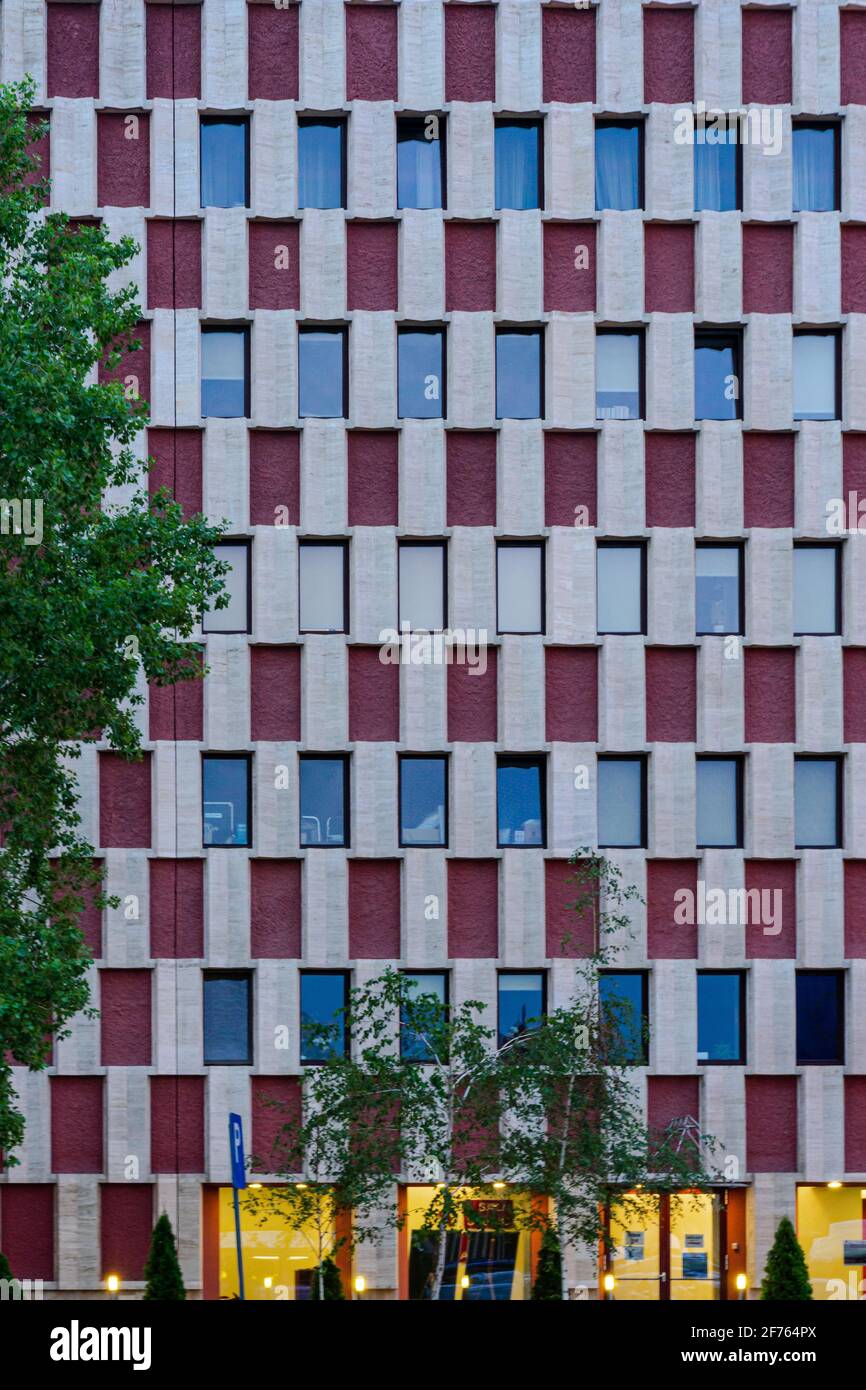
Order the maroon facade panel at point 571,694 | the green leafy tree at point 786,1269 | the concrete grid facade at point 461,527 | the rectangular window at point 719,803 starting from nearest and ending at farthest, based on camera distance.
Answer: the green leafy tree at point 786,1269 < the concrete grid facade at point 461,527 < the maroon facade panel at point 571,694 < the rectangular window at point 719,803

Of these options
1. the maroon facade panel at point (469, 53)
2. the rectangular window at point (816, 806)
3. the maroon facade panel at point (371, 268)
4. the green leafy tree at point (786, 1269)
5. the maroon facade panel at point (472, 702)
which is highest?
the maroon facade panel at point (469, 53)

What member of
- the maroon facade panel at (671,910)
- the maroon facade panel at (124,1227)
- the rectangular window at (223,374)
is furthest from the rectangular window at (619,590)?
the maroon facade panel at (124,1227)

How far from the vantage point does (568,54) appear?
27.9m

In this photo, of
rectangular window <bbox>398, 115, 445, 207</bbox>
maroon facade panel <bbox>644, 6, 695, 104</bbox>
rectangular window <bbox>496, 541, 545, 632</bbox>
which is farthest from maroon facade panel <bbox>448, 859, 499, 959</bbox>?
maroon facade panel <bbox>644, 6, 695, 104</bbox>

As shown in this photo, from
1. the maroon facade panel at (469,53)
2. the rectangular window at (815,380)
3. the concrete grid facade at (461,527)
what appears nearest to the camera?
the concrete grid facade at (461,527)

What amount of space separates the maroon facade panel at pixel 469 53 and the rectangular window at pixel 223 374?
5.22m

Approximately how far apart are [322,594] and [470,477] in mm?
2996

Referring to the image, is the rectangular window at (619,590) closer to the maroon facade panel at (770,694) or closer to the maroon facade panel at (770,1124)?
the maroon facade panel at (770,694)

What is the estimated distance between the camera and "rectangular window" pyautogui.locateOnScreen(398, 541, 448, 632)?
2733cm

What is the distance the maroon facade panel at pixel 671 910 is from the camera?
26938 mm

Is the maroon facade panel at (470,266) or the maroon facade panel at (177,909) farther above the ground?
the maroon facade panel at (470,266)

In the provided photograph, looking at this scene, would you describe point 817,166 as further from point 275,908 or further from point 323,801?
point 275,908

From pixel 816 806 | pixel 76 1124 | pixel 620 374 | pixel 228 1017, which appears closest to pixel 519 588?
pixel 620 374
